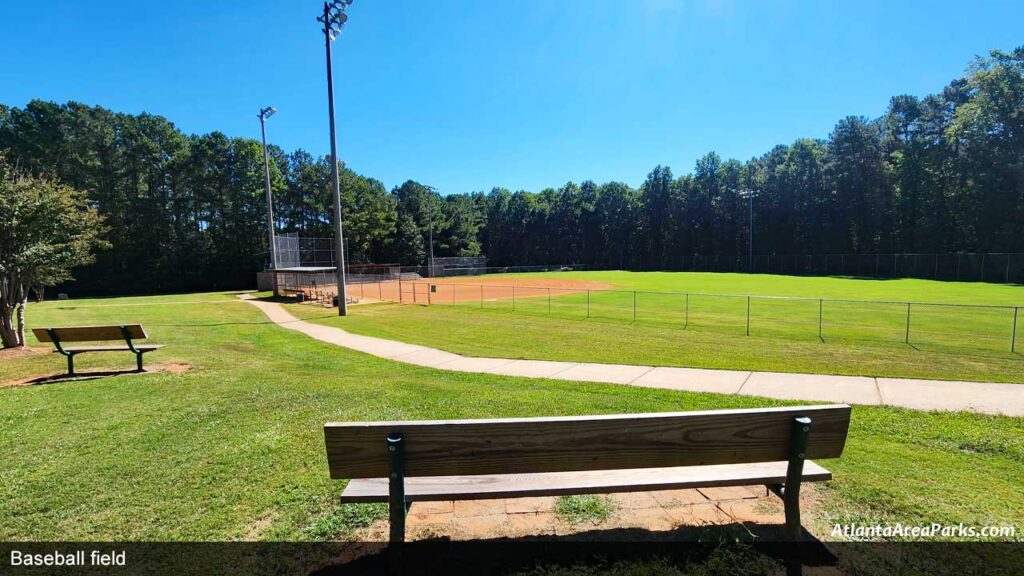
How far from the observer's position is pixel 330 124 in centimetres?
2102

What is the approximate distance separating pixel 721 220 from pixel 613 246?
69.2 feet

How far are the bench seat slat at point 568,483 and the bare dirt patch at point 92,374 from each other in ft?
25.2

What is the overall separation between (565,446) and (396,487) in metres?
0.93

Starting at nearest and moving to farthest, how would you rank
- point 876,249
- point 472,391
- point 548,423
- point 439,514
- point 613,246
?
point 548,423, point 439,514, point 472,391, point 876,249, point 613,246

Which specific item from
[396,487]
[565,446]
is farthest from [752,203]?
[396,487]

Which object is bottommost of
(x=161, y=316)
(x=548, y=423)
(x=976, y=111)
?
(x=161, y=316)

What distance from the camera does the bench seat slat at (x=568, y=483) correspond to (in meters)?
2.80

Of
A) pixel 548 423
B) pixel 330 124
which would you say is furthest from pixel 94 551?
pixel 330 124

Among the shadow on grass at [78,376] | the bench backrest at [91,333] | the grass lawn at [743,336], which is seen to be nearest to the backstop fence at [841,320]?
the grass lawn at [743,336]

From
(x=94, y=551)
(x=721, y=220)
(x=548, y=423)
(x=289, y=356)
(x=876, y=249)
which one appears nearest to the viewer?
(x=548, y=423)

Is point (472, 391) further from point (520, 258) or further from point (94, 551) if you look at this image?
point (520, 258)

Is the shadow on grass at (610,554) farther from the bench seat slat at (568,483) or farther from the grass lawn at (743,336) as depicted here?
the grass lawn at (743,336)

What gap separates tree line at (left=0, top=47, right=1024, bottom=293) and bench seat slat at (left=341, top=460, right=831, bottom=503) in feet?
173

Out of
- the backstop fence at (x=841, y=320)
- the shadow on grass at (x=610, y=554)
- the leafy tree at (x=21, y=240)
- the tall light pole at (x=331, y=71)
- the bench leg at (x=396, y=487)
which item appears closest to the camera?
the bench leg at (x=396, y=487)
